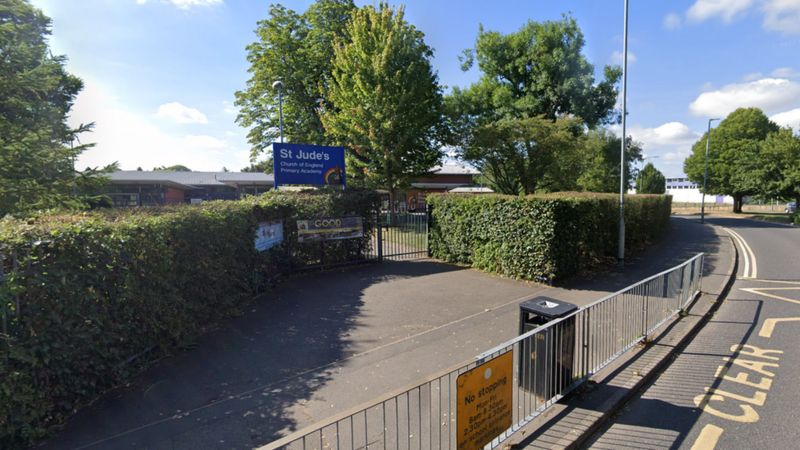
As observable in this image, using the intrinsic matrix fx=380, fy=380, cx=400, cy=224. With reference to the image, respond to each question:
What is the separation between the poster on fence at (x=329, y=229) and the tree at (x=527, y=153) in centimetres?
1232

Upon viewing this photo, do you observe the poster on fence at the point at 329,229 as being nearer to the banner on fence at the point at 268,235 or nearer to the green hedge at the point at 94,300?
the banner on fence at the point at 268,235

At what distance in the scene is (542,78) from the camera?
26094 mm

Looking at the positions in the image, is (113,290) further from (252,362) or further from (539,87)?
(539,87)

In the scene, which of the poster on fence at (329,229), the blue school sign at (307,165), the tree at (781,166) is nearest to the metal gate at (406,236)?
the poster on fence at (329,229)

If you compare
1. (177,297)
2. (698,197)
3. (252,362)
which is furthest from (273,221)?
(698,197)

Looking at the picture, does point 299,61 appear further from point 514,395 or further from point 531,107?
point 514,395

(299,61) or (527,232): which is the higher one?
(299,61)

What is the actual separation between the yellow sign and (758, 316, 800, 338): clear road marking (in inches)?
234

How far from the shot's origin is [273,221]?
9.25 m

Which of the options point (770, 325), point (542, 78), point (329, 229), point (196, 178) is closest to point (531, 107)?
point (542, 78)

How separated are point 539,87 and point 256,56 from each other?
19673mm

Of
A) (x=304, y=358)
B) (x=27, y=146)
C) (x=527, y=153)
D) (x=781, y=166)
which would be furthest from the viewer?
(x=781, y=166)

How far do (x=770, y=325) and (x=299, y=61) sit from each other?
84.3 ft

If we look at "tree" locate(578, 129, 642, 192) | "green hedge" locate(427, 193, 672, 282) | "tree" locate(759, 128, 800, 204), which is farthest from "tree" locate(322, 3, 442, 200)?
"tree" locate(759, 128, 800, 204)
